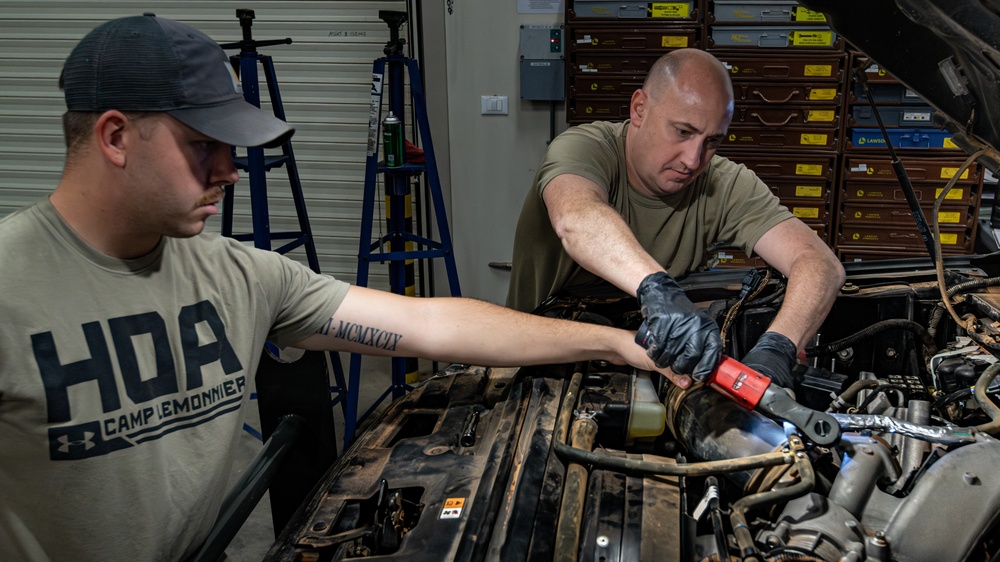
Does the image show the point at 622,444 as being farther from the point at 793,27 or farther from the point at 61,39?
the point at 61,39

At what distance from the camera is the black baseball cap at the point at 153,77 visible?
1.24 metres

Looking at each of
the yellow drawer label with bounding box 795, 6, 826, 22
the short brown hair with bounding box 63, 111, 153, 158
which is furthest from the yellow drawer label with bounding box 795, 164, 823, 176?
the short brown hair with bounding box 63, 111, 153, 158

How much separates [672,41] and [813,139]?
98 centimetres

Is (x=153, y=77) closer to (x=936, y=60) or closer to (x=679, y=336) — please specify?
(x=679, y=336)

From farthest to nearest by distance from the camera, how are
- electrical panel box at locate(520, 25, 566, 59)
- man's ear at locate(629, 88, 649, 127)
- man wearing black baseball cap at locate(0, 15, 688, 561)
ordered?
electrical panel box at locate(520, 25, 566, 59), man's ear at locate(629, 88, 649, 127), man wearing black baseball cap at locate(0, 15, 688, 561)

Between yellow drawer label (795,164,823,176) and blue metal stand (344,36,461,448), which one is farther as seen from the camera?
yellow drawer label (795,164,823,176)

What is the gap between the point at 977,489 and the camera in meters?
1.36

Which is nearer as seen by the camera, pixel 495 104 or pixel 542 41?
pixel 542 41

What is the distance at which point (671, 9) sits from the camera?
420 centimetres

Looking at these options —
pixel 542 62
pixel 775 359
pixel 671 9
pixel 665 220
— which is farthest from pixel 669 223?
pixel 542 62

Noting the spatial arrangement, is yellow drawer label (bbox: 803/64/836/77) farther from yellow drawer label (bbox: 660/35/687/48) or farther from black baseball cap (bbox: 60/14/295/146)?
black baseball cap (bbox: 60/14/295/146)

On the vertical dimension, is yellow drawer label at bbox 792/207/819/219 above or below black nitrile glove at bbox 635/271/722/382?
below

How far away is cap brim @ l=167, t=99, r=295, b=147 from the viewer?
1.29 meters

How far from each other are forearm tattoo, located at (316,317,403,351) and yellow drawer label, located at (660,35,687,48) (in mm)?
3097
